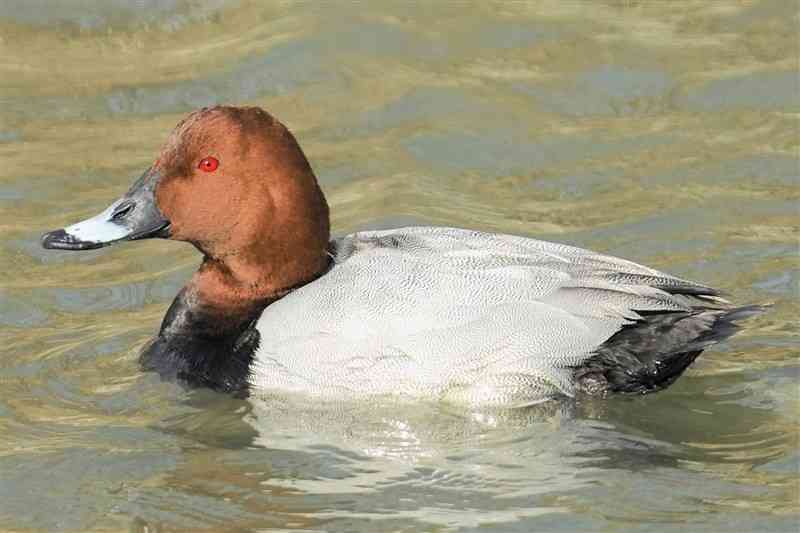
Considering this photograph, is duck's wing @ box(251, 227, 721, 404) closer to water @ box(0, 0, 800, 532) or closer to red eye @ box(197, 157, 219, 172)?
water @ box(0, 0, 800, 532)

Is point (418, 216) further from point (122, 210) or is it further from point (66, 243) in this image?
point (66, 243)

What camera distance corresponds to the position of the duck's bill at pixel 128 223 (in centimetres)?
619

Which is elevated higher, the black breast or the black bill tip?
the black bill tip

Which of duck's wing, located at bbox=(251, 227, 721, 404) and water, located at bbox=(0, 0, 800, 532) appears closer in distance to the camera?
water, located at bbox=(0, 0, 800, 532)

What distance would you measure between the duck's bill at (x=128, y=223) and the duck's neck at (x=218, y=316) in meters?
0.28

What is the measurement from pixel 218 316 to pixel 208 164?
0.58 m

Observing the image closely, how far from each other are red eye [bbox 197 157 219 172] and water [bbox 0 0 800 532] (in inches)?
32.9

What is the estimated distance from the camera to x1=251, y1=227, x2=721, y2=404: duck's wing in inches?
227

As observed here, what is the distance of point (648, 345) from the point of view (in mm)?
5906

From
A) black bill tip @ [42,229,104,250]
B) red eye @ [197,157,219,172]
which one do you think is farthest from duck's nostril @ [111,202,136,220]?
red eye @ [197,157,219,172]

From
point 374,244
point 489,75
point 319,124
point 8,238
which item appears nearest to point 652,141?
point 489,75

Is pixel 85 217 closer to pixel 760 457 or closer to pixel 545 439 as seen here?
pixel 545 439

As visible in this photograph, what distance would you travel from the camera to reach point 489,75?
9305 millimetres

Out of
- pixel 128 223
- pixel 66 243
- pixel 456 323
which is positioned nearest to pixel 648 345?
pixel 456 323
